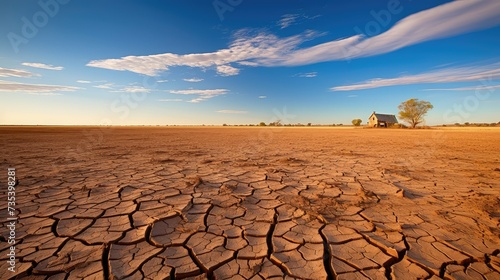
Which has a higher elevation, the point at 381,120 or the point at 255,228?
the point at 381,120

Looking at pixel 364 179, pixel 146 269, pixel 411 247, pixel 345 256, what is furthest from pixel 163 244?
pixel 364 179

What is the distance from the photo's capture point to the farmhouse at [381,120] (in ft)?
132

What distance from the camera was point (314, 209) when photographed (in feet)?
9.04

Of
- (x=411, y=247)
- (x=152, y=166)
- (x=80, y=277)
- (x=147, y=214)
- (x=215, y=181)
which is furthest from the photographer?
(x=152, y=166)

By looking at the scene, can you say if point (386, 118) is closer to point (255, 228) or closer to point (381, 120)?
point (381, 120)

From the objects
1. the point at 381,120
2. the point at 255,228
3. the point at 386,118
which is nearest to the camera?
the point at 255,228

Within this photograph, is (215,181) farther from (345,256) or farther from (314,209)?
(345,256)

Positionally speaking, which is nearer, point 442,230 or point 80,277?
point 80,277

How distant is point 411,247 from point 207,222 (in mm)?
1980

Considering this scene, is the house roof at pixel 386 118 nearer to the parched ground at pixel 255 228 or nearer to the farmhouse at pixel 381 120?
the farmhouse at pixel 381 120

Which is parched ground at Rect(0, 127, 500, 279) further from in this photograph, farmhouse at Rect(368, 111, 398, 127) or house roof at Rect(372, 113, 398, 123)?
house roof at Rect(372, 113, 398, 123)

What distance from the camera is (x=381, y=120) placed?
40.6 meters

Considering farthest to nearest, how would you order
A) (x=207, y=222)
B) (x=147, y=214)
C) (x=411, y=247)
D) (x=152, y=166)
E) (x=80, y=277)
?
(x=152, y=166), (x=147, y=214), (x=207, y=222), (x=411, y=247), (x=80, y=277)

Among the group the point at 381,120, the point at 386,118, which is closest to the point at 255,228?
the point at 381,120
